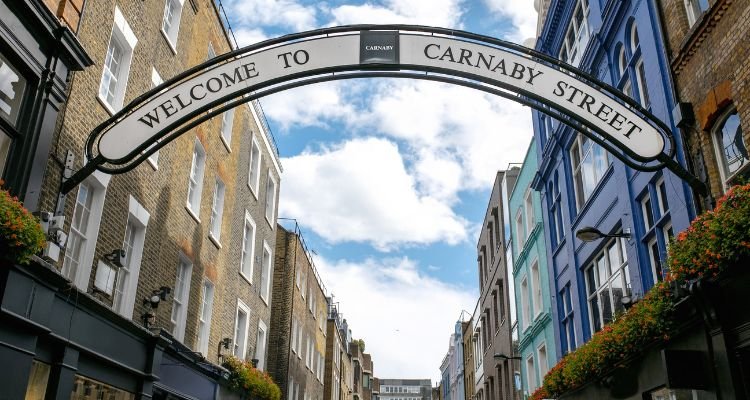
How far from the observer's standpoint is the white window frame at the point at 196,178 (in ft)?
54.9

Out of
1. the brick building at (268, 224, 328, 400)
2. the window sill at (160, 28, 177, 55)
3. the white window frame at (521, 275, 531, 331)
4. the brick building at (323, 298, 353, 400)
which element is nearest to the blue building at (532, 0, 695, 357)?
the white window frame at (521, 275, 531, 331)

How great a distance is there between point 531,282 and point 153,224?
49.9 ft

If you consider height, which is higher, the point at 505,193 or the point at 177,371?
the point at 505,193

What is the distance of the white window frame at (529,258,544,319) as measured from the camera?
23.7m

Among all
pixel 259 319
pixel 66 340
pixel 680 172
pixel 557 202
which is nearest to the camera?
pixel 680 172

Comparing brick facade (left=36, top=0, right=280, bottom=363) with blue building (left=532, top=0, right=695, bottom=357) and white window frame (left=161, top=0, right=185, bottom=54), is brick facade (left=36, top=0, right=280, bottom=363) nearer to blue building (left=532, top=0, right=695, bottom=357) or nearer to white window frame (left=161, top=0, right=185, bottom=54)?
white window frame (left=161, top=0, right=185, bottom=54)

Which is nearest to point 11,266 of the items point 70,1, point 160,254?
point 70,1

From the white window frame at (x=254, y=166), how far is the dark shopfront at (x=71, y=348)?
29.1 feet

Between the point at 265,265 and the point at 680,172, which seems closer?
the point at 680,172

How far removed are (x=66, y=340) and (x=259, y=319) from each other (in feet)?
44.3

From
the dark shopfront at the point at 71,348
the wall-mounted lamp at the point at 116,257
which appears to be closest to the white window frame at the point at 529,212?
the dark shopfront at the point at 71,348

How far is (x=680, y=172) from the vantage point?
9047mm

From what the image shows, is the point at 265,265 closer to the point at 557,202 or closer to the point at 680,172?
the point at 557,202

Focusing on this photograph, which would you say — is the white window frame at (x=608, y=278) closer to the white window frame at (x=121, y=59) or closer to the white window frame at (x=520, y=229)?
the white window frame at (x=520, y=229)
